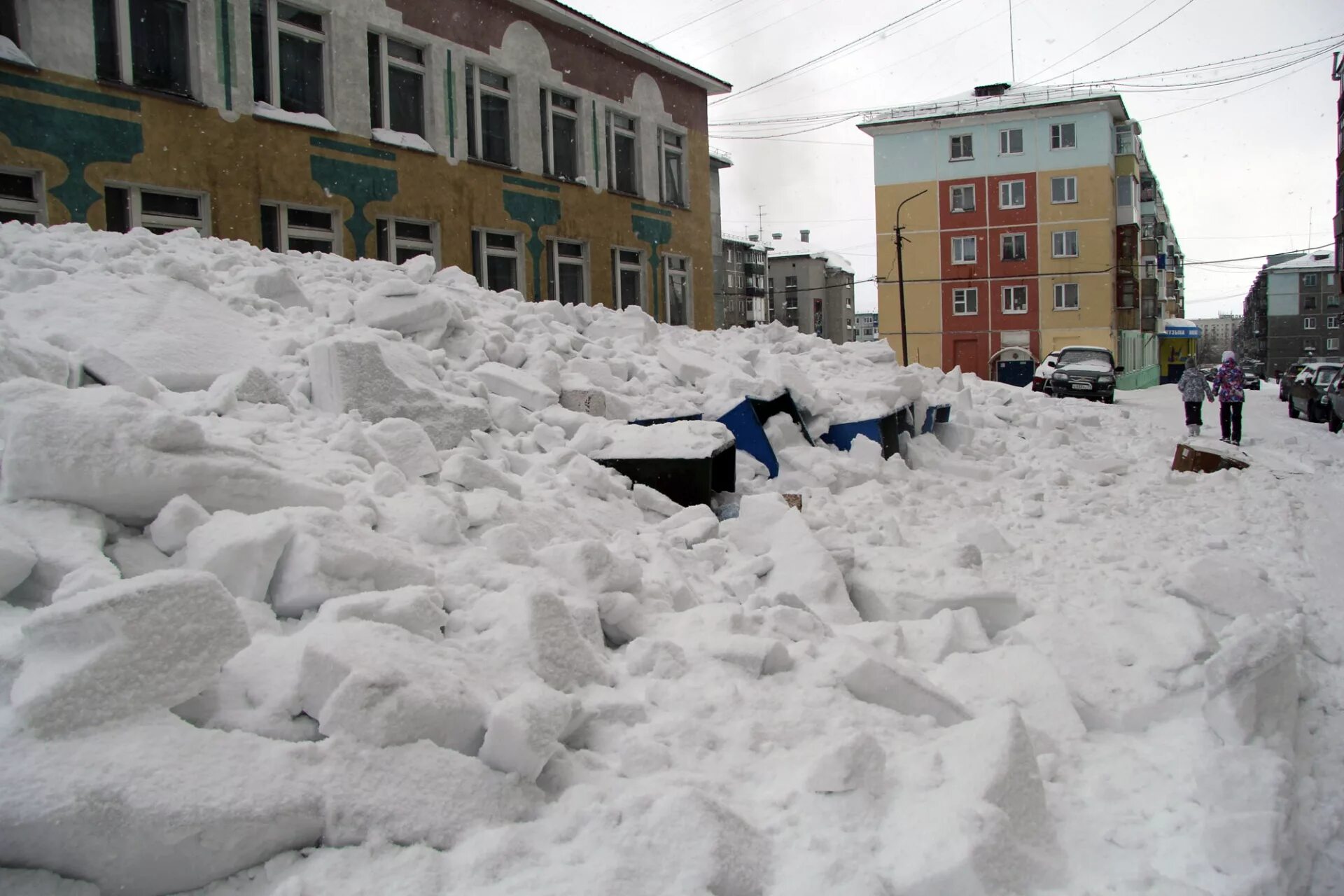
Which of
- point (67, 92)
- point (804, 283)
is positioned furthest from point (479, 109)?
point (804, 283)

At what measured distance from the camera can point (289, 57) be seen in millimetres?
12328

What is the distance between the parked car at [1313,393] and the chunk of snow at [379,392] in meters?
17.6

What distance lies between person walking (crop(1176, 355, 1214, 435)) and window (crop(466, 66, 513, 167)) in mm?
10912

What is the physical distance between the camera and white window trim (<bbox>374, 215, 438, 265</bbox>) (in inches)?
535

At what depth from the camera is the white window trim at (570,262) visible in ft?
53.7

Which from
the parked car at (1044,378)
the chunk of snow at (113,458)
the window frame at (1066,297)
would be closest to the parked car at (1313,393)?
the parked car at (1044,378)

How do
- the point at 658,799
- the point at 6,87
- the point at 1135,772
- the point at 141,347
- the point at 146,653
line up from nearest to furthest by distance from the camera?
the point at 146,653
the point at 658,799
the point at 1135,772
the point at 141,347
the point at 6,87

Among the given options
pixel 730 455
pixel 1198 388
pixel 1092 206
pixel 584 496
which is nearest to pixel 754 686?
pixel 584 496

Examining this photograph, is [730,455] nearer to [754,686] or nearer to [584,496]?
[584,496]

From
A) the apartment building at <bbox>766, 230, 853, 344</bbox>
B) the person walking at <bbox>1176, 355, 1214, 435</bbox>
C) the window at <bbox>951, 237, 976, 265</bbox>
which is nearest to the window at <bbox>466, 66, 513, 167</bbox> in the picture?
the person walking at <bbox>1176, 355, 1214, 435</bbox>

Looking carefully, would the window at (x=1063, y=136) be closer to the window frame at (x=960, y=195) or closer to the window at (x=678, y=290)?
the window frame at (x=960, y=195)

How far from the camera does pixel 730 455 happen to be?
633 cm

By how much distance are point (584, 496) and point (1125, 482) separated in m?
5.57

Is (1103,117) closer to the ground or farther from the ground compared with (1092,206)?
farther from the ground
